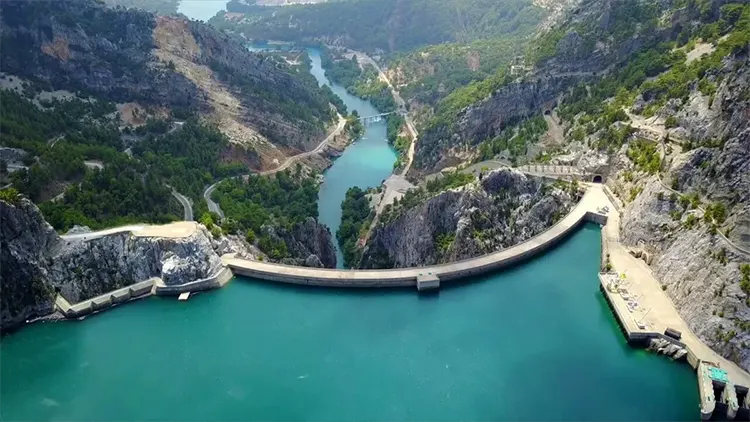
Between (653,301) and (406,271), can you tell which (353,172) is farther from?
(653,301)

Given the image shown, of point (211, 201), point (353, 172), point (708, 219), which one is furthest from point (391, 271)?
point (353, 172)

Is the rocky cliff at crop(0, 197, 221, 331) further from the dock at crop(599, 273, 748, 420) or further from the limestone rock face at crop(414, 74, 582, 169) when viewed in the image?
the limestone rock face at crop(414, 74, 582, 169)

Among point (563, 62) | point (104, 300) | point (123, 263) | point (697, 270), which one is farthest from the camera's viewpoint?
point (563, 62)

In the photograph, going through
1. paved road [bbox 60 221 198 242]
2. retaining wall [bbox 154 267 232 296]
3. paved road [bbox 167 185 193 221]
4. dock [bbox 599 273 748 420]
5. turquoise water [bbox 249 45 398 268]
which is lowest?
turquoise water [bbox 249 45 398 268]

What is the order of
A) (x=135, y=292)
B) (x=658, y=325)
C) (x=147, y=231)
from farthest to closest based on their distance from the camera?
(x=147, y=231) < (x=135, y=292) < (x=658, y=325)

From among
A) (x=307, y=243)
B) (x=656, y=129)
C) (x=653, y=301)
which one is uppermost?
(x=656, y=129)

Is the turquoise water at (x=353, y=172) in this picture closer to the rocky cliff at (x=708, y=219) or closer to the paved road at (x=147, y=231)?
the paved road at (x=147, y=231)

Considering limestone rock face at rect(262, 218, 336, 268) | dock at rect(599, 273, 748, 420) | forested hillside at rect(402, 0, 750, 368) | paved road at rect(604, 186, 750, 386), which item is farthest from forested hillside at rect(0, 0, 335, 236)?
paved road at rect(604, 186, 750, 386)

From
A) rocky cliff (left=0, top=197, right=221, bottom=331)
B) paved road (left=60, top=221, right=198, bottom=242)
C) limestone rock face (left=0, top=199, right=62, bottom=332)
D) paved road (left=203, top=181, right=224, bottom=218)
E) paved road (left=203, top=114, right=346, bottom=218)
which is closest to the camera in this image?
limestone rock face (left=0, top=199, right=62, bottom=332)
